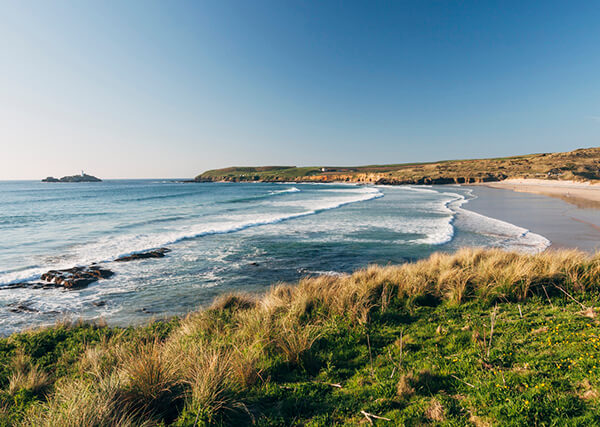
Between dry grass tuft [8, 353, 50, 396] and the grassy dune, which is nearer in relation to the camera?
the grassy dune

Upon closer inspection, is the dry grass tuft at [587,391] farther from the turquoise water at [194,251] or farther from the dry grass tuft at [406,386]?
the turquoise water at [194,251]

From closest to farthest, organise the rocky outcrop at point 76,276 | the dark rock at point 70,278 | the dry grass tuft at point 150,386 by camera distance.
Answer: the dry grass tuft at point 150,386, the dark rock at point 70,278, the rocky outcrop at point 76,276

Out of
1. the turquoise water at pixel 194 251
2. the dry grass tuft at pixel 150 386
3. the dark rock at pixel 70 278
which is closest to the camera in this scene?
the dry grass tuft at pixel 150 386

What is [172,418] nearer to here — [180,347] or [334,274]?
[180,347]

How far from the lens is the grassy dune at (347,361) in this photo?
3.73 m

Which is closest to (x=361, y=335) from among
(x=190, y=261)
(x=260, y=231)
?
(x=190, y=261)

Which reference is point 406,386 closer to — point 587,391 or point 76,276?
point 587,391

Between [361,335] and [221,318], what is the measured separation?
141 inches

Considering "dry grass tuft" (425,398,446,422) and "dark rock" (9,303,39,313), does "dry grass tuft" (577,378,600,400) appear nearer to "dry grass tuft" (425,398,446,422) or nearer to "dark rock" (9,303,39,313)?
"dry grass tuft" (425,398,446,422)

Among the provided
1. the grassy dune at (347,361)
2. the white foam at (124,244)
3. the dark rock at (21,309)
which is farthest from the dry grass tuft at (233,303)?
the white foam at (124,244)

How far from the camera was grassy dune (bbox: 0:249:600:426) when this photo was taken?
3.73 metres

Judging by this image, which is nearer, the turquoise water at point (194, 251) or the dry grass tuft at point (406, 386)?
the dry grass tuft at point (406, 386)

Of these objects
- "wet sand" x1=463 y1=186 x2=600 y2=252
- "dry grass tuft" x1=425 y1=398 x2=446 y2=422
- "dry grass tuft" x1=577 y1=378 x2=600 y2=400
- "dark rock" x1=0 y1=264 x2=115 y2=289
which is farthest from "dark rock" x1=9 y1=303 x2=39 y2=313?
"wet sand" x1=463 y1=186 x2=600 y2=252

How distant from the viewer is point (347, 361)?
545cm
